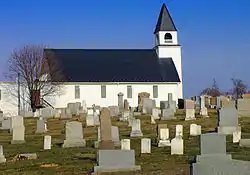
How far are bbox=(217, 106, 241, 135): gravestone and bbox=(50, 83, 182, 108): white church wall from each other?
37.9 m

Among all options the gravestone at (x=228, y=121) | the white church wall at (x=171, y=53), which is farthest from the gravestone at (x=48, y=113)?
the white church wall at (x=171, y=53)

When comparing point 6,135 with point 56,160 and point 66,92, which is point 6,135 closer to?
point 56,160

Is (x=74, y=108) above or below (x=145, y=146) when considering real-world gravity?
above

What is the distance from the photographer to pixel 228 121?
23406 mm

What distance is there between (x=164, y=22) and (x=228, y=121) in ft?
144

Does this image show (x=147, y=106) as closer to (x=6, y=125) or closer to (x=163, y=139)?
(x=6, y=125)

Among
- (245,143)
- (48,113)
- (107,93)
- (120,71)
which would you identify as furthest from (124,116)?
(120,71)

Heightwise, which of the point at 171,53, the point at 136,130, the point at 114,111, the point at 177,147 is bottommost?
the point at 177,147

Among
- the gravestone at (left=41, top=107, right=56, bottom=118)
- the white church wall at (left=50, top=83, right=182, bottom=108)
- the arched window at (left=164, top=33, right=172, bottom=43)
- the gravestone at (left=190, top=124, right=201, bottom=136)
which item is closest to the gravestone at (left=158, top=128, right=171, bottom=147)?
the gravestone at (left=190, top=124, right=201, bottom=136)

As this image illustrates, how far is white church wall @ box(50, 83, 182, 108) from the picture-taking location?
60.4 m

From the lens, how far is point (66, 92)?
60.5 metres

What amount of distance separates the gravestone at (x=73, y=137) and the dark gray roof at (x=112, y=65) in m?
37.2

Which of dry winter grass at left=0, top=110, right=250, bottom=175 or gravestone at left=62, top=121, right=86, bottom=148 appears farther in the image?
gravestone at left=62, top=121, right=86, bottom=148

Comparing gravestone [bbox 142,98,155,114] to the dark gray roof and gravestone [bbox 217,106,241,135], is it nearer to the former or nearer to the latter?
the dark gray roof
